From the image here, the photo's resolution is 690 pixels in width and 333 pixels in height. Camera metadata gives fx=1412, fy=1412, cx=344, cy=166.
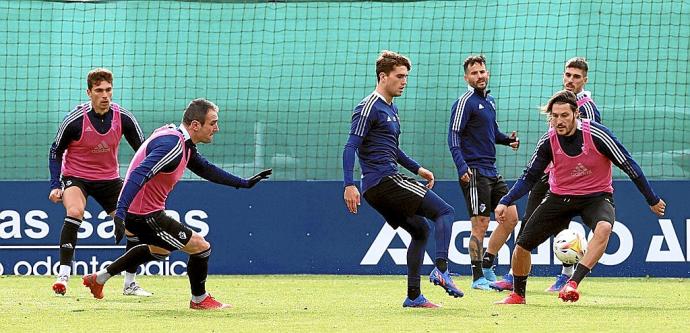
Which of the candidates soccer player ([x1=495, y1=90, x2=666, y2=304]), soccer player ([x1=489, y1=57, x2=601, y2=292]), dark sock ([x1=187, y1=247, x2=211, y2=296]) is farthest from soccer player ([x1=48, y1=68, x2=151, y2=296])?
soccer player ([x1=495, y1=90, x2=666, y2=304])

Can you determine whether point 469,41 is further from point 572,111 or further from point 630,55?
point 572,111

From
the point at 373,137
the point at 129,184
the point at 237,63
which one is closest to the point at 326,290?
the point at 373,137

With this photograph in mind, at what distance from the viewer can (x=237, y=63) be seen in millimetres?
16625

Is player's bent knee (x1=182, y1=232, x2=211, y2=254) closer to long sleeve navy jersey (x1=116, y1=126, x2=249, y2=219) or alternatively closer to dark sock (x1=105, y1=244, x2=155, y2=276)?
long sleeve navy jersey (x1=116, y1=126, x2=249, y2=219)

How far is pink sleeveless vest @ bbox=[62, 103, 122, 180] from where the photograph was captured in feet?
40.1

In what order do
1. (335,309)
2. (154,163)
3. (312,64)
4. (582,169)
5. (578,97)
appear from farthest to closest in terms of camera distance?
(312,64) → (578,97) → (582,169) → (335,309) → (154,163)

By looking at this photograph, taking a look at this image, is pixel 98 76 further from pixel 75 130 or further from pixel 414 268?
pixel 414 268

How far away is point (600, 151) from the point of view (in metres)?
10.5

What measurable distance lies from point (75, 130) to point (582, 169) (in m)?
4.41

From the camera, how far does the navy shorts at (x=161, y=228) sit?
1002cm

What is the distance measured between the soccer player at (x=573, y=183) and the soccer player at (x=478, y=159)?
1853mm

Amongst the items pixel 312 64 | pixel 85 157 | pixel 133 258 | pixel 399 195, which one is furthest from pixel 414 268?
pixel 312 64

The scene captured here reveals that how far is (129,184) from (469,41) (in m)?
7.65

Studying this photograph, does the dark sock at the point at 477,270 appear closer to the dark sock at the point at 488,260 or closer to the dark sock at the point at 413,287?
the dark sock at the point at 488,260
